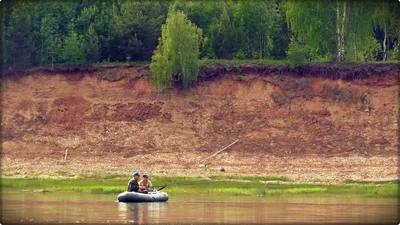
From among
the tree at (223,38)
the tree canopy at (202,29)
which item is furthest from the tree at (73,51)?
the tree at (223,38)

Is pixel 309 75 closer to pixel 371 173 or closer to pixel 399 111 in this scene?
pixel 399 111

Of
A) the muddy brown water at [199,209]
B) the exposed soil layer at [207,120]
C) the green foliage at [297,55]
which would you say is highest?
the green foliage at [297,55]

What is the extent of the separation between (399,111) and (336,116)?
175 inches

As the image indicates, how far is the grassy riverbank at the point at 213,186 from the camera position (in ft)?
155

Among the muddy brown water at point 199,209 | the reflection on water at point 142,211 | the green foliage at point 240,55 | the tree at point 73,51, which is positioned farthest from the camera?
the green foliage at point 240,55

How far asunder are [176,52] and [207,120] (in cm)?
543

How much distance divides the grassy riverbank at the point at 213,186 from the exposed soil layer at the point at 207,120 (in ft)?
11.3

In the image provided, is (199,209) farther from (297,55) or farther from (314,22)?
(314,22)

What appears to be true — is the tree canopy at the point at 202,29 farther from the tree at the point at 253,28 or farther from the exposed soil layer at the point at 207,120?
the exposed soil layer at the point at 207,120

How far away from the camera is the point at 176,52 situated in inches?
2566

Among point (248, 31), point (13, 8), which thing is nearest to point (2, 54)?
point (13, 8)

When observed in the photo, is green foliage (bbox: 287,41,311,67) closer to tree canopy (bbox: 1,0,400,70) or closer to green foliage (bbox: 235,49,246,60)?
tree canopy (bbox: 1,0,400,70)

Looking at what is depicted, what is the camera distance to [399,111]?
63.9 metres

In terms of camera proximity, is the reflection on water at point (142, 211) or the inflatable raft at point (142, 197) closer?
the reflection on water at point (142, 211)
